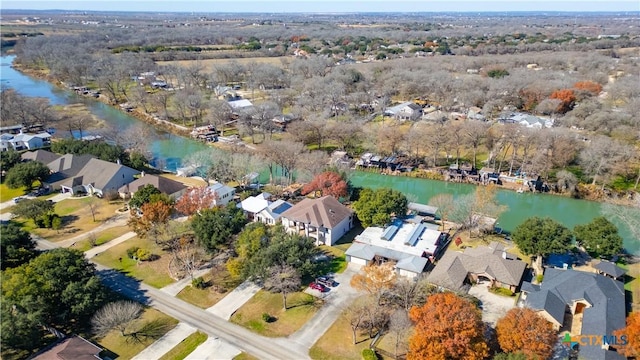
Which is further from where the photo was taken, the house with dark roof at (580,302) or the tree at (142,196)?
the tree at (142,196)

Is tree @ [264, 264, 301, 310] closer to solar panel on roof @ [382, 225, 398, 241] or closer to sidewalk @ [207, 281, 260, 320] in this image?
sidewalk @ [207, 281, 260, 320]

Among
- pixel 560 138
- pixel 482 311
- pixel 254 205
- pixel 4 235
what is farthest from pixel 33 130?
pixel 560 138

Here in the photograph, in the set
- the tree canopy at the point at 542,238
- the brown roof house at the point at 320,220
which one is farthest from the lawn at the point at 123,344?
the tree canopy at the point at 542,238

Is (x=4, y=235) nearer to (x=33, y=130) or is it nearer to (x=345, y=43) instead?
(x=33, y=130)

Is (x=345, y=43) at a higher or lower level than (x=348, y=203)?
higher

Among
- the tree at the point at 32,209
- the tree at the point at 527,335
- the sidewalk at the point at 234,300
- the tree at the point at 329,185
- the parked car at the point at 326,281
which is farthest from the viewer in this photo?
the tree at the point at 329,185

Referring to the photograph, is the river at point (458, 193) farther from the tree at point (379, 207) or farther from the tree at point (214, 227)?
the tree at point (214, 227)

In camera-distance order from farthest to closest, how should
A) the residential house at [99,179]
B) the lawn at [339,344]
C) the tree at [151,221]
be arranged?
the residential house at [99,179]
the tree at [151,221]
the lawn at [339,344]

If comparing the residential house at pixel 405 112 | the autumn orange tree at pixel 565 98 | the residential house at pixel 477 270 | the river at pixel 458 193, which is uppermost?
the autumn orange tree at pixel 565 98
